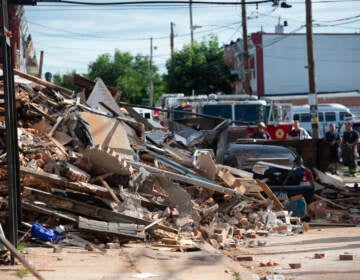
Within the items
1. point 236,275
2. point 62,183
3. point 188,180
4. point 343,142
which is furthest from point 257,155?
point 343,142

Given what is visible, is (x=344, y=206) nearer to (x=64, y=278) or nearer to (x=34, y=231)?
(x=34, y=231)

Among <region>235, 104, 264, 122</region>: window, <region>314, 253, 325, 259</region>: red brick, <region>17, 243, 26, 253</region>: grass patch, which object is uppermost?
<region>235, 104, 264, 122</region>: window

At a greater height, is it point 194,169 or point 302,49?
point 302,49

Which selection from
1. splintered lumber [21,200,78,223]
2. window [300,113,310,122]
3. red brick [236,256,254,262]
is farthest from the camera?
window [300,113,310,122]

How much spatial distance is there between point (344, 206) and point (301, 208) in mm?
1586

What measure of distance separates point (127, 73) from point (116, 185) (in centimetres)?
8473

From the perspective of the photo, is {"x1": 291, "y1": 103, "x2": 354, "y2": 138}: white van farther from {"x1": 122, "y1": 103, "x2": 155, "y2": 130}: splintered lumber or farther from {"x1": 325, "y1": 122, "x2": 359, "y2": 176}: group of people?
{"x1": 122, "y1": 103, "x2": 155, "y2": 130}: splintered lumber

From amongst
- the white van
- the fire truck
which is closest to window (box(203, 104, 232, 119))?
the fire truck

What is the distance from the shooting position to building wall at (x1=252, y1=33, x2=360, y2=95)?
209 feet

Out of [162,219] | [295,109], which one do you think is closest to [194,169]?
[162,219]

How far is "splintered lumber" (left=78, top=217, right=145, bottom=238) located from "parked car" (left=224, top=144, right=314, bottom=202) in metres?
4.87

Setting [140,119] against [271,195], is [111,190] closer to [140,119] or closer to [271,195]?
[271,195]

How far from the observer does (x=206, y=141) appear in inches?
818

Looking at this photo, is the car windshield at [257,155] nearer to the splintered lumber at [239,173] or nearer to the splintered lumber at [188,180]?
the splintered lumber at [239,173]
